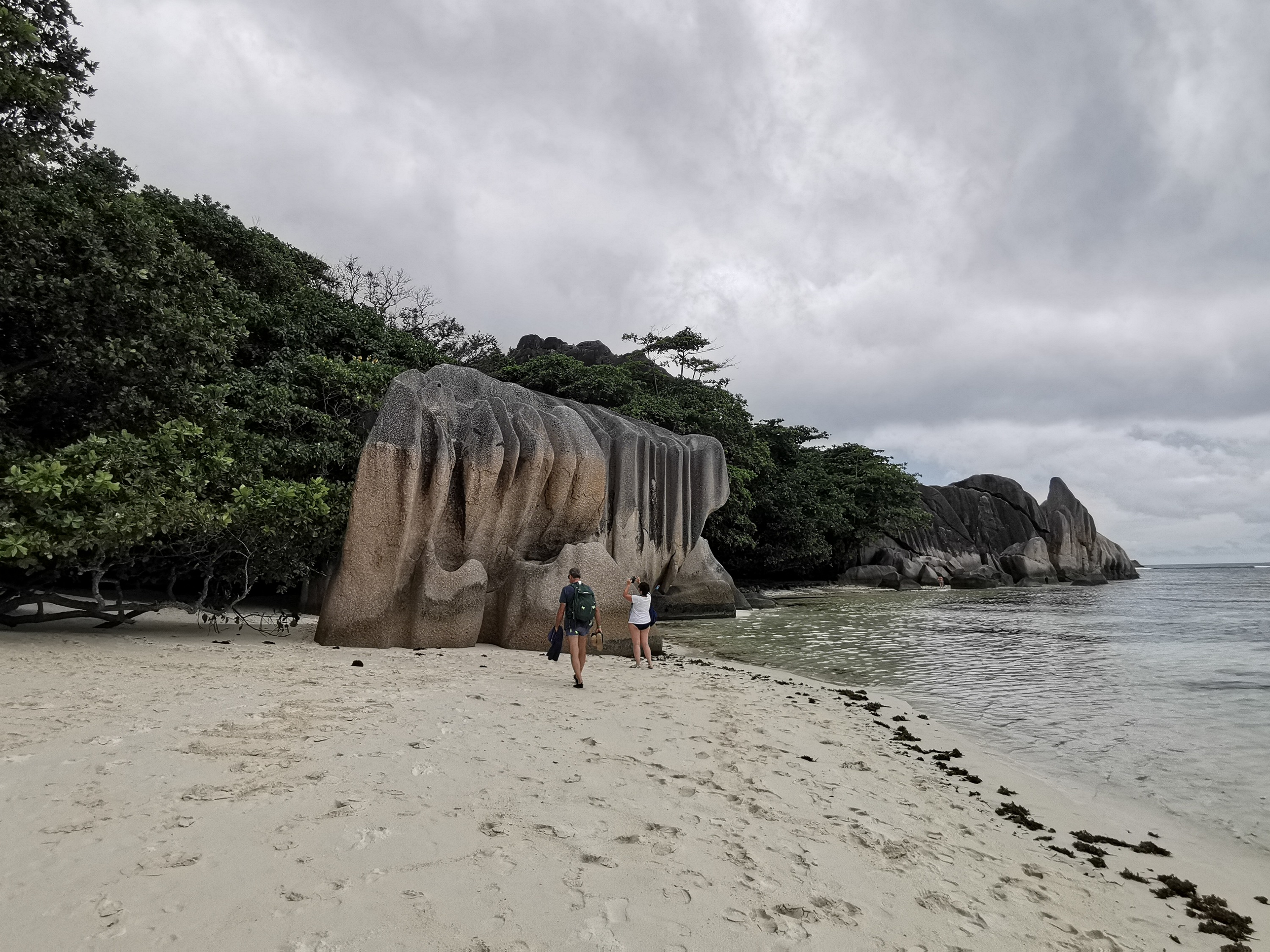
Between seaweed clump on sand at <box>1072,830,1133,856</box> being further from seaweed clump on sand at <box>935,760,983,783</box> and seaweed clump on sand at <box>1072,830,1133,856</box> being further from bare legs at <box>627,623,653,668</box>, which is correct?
bare legs at <box>627,623,653,668</box>

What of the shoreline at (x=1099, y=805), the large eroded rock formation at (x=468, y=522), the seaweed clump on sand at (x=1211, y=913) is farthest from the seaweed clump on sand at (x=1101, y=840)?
the large eroded rock formation at (x=468, y=522)

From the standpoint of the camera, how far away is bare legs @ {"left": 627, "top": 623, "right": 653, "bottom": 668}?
32.8 feet

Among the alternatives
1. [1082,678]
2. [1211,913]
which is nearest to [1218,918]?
[1211,913]

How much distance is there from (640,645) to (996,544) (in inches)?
1989

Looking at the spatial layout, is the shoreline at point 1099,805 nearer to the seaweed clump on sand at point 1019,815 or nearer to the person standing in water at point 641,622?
the seaweed clump on sand at point 1019,815

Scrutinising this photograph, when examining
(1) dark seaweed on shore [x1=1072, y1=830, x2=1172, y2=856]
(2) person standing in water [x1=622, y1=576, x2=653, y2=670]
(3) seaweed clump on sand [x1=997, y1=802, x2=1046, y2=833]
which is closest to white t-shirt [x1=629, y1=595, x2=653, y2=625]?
(2) person standing in water [x1=622, y1=576, x2=653, y2=670]

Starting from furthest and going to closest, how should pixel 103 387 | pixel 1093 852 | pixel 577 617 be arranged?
pixel 103 387, pixel 577 617, pixel 1093 852

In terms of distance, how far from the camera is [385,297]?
28.6 meters

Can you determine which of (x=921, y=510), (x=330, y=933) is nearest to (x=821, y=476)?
(x=921, y=510)

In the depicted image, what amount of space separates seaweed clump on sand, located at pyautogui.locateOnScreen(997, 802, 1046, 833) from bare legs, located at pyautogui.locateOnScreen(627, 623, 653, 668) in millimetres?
5445

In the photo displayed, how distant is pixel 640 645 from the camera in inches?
407

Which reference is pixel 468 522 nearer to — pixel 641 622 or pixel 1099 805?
pixel 641 622

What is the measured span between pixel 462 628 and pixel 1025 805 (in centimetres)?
768

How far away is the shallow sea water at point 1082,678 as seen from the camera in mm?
5867
